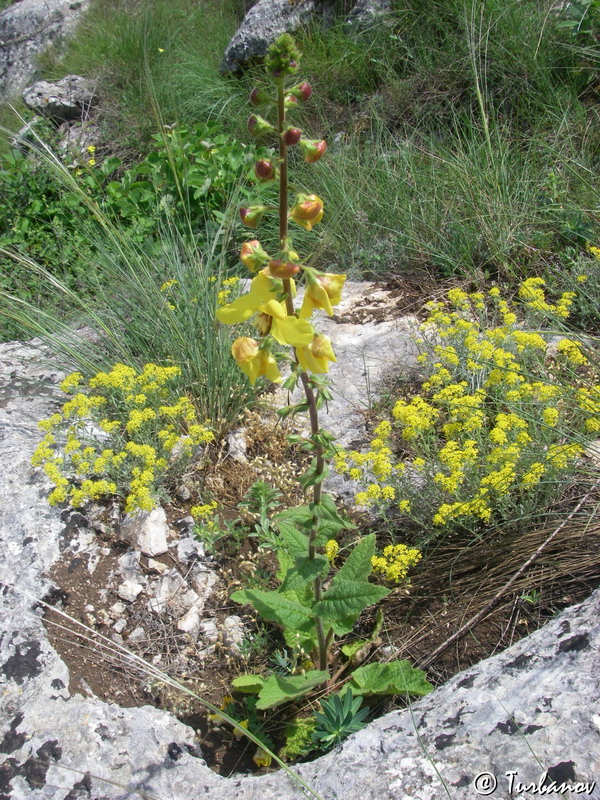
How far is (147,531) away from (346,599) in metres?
1.01

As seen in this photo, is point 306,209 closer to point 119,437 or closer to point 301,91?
point 301,91

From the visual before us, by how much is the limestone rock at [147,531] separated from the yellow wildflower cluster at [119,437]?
0.23 ft

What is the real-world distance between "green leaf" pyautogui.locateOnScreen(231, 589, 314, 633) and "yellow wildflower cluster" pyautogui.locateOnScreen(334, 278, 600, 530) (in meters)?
0.46

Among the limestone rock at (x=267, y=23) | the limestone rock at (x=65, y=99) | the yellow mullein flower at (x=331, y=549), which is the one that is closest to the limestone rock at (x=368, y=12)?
A: the limestone rock at (x=267, y=23)

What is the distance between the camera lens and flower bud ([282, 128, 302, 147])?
137cm

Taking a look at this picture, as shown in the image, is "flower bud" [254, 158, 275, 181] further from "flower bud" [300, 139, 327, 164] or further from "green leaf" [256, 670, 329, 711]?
"green leaf" [256, 670, 329, 711]

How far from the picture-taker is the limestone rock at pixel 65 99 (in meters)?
6.72

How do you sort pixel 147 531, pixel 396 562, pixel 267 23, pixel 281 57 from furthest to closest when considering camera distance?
pixel 267 23, pixel 147 531, pixel 396 562, pixel 281 57

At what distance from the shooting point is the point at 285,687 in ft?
5.82

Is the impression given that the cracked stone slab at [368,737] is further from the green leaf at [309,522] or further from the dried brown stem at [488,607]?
the green leaf at [309,522]

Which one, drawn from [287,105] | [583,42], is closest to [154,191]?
[583,42]

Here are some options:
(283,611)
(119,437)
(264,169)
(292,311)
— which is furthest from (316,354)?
(119,437)

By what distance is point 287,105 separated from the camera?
1389mm

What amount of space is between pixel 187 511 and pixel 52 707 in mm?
960
